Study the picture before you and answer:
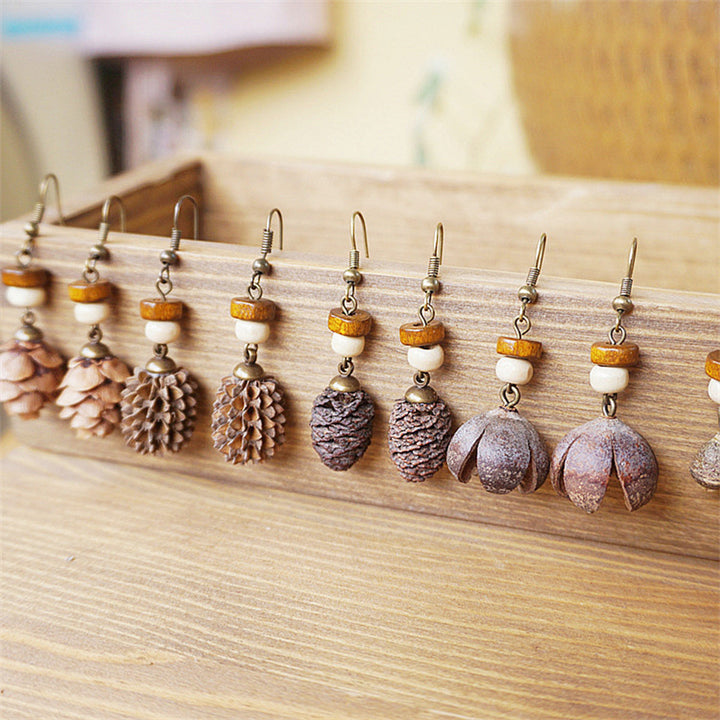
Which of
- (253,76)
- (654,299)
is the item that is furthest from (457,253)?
(253,76)

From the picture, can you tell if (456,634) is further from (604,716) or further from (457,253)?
(457,253)

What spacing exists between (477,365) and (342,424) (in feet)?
0.27

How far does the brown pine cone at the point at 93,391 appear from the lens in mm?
471

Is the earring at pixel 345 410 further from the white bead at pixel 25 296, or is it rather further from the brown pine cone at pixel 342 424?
the white bead at pixel 25 296

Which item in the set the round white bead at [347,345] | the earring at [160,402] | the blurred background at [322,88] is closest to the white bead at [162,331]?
the earring at [160,402]

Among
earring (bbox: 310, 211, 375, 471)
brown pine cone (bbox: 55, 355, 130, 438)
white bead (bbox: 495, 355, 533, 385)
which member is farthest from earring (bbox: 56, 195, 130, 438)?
white bead (bbox: 495, 355, 533, 385)

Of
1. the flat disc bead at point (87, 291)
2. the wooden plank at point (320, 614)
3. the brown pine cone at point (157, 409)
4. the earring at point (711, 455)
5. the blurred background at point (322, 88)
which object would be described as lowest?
the wooden plank at point (320, 614)

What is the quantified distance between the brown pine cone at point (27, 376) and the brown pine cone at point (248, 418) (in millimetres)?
117

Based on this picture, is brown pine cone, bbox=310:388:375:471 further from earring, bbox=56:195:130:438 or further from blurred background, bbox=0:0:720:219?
blurred background, bbox=0:0:720:219

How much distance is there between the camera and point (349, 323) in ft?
1.35

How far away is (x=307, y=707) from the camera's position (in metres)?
0.35

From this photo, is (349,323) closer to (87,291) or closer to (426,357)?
(426,357)

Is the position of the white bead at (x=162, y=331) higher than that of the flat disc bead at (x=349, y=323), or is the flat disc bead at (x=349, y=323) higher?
the flat disc bead at (x=349, y=323)

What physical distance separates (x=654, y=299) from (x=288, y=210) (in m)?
0.36
